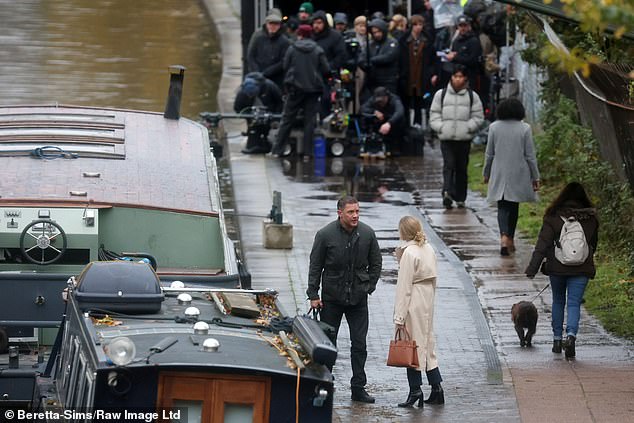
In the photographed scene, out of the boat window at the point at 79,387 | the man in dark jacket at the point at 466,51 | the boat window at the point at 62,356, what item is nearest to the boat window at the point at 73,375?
the boat window at the point at 79,387

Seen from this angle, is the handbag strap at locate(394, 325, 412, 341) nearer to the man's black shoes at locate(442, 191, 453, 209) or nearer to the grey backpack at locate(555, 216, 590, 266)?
the grey backpack at locate(555, 216, 590, 266)

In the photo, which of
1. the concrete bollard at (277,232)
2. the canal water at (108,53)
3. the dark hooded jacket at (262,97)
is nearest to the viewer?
the concrete bollard at (277,232)

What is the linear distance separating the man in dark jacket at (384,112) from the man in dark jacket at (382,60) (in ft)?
2.34

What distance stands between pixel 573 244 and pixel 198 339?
5064 mm

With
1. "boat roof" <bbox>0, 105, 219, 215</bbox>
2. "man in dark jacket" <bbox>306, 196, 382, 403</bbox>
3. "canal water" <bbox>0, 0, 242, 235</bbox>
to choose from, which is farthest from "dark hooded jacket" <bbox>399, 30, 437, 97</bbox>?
"man in dark jacket" <bbox>306, 196, 382, 403</bbox>

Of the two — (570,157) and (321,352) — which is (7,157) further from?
(570,157)

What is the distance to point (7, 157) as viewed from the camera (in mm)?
13242

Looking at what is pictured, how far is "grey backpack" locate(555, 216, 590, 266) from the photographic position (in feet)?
42.2

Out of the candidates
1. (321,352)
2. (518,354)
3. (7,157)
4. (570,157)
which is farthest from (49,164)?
(570,157)

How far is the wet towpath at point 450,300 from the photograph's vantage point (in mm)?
11789

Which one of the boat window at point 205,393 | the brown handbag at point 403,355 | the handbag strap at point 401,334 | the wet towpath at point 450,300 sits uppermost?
the boat window at point 205,393

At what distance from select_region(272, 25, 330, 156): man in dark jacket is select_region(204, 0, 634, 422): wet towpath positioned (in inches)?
32.6

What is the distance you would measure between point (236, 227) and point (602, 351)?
6.48m

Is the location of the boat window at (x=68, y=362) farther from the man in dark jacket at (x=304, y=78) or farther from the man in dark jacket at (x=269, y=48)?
the man in dark jacket at (x=269, y=48)
